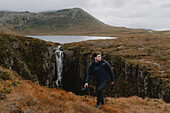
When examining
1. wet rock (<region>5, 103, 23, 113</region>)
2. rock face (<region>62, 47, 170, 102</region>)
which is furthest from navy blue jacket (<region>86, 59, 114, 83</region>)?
rock face (<region>62, 47, 170, 102</region>)

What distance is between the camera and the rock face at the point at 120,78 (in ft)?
67.9

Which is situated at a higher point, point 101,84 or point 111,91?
point 101,84

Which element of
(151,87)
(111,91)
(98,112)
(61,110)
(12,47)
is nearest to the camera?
(61,110)

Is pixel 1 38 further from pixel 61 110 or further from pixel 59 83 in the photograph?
pixel 61 110

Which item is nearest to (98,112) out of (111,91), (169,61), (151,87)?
(151,87)

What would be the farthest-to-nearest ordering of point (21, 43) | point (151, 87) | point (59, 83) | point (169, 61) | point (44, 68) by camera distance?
point (59, 83) < point (44, 68) < point (21, 43) < point (169, 61) < point (151, 87)

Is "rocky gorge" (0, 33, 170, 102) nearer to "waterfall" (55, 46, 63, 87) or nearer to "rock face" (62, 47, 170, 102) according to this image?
"rock face" (62, 47, 170, 102)

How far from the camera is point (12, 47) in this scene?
33219 mm

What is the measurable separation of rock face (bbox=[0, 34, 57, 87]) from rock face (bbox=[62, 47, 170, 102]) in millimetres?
5902

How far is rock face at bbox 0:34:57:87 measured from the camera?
98.6 ft

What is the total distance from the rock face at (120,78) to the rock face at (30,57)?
5902mm

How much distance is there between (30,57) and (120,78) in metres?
27.0

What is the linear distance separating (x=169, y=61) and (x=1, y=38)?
39.1 meters

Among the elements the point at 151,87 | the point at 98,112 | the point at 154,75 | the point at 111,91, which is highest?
the point at 98,112
